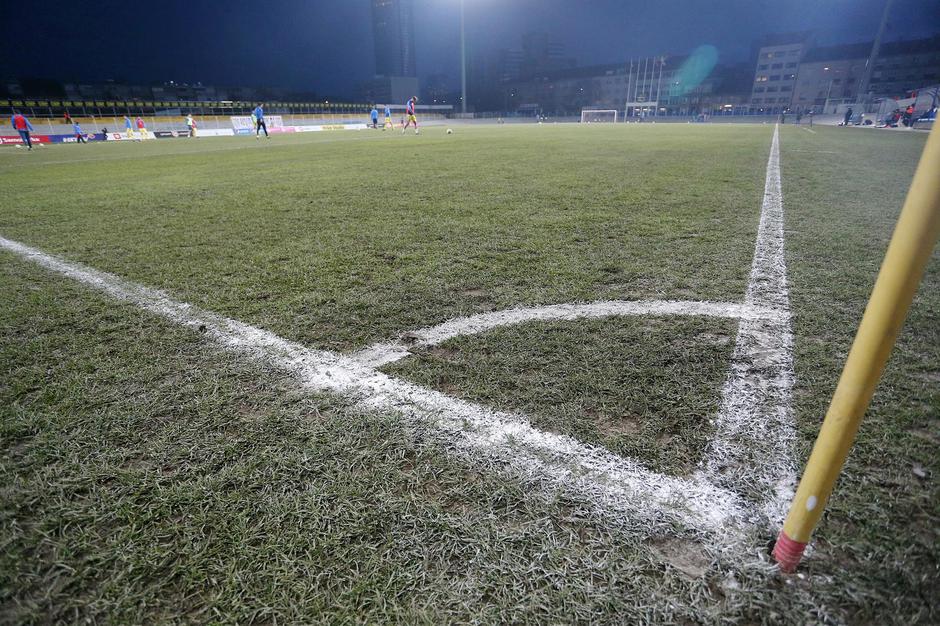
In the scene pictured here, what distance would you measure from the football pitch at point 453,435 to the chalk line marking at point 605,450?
10mm

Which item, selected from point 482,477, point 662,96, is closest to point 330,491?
point 482,477

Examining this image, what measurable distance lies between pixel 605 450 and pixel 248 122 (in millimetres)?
39075

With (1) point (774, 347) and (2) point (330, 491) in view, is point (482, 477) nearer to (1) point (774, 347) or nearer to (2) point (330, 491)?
(2) point (330, 491)

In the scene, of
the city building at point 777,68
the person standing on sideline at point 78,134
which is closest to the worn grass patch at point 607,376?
the person standing on sideline at point 78,134

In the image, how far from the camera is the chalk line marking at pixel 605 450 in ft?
4.59

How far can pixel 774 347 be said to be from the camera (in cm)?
231

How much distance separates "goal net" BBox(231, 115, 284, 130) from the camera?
33344 millimetres

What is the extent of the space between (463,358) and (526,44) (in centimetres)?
16360

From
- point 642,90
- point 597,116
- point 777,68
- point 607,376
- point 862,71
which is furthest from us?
point 642,90

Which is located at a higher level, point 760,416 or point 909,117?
point 909,117

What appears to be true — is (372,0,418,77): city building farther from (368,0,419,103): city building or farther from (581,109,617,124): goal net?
(581,109,617,124): goal net

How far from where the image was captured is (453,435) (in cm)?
173

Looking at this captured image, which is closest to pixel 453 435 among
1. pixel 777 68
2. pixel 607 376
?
pixel 607 376

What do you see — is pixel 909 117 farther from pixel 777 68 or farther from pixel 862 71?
pixel 777 68
